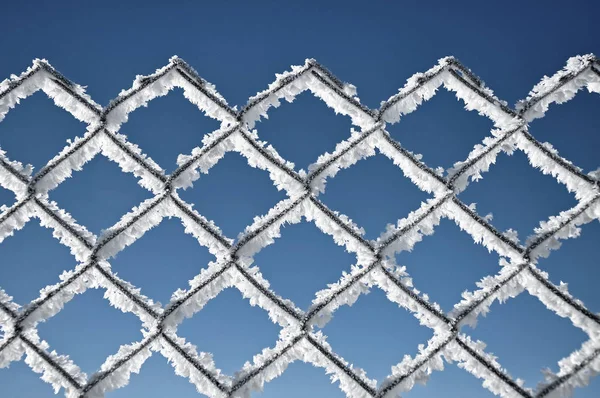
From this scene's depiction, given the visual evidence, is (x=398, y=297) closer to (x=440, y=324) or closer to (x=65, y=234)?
(x=440, y=324)

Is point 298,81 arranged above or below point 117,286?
above

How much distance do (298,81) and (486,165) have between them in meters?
0.61

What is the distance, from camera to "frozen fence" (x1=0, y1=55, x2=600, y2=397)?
142cm

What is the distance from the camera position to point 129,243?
4.95 feet

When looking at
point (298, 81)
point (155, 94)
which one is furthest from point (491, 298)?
point (155, 94)

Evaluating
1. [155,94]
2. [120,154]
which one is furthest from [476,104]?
[120,154]

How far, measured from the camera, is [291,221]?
1486mm

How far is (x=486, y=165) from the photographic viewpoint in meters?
1.54

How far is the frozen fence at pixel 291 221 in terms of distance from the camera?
142 centimetres

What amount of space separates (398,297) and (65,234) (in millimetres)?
978

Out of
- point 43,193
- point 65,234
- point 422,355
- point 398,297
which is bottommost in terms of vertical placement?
point 422,355

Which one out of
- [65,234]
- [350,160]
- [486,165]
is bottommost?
[486,165]

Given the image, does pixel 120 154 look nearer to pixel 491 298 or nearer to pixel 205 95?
pixel 205 95

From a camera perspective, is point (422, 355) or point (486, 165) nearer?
point (422, 355)
